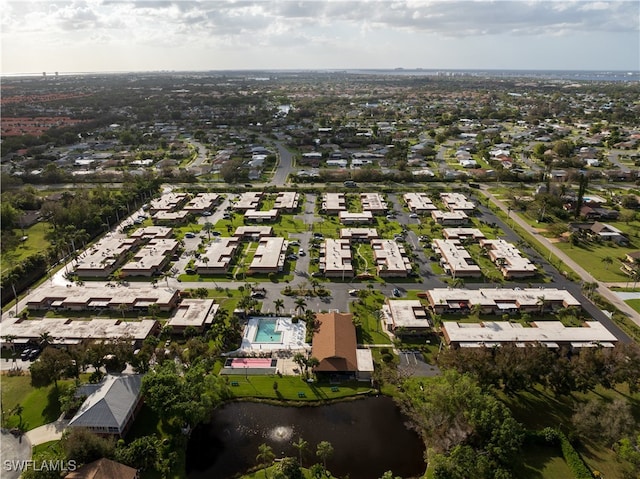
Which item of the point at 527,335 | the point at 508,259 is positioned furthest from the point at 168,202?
the point at 527,335

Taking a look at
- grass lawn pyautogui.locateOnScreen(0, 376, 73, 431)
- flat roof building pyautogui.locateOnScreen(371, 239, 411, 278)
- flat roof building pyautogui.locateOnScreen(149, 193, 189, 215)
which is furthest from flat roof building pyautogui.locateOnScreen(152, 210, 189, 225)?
grass lawn pyautogui.locateOnScreen(0, 376, 73, 431)

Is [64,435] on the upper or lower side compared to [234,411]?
upper

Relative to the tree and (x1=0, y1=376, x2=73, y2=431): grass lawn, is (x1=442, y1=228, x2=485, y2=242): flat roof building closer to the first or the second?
the tree

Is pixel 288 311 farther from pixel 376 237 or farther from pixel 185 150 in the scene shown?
pixel 185 150

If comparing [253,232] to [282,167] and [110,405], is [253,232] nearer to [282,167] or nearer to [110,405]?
[110,405]

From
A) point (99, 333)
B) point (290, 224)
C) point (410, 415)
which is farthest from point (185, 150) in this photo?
point (410, 415)

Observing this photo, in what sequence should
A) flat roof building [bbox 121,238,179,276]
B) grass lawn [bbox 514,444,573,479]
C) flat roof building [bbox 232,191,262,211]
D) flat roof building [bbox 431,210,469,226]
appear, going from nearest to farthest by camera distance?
grass lawn [bbox 514,444,573,479] → flat roof building [bbox 121,238,179,276] → flat roof building [bbox 431,210,469,226] → flat roof building [bbox 232,191,262,211]
